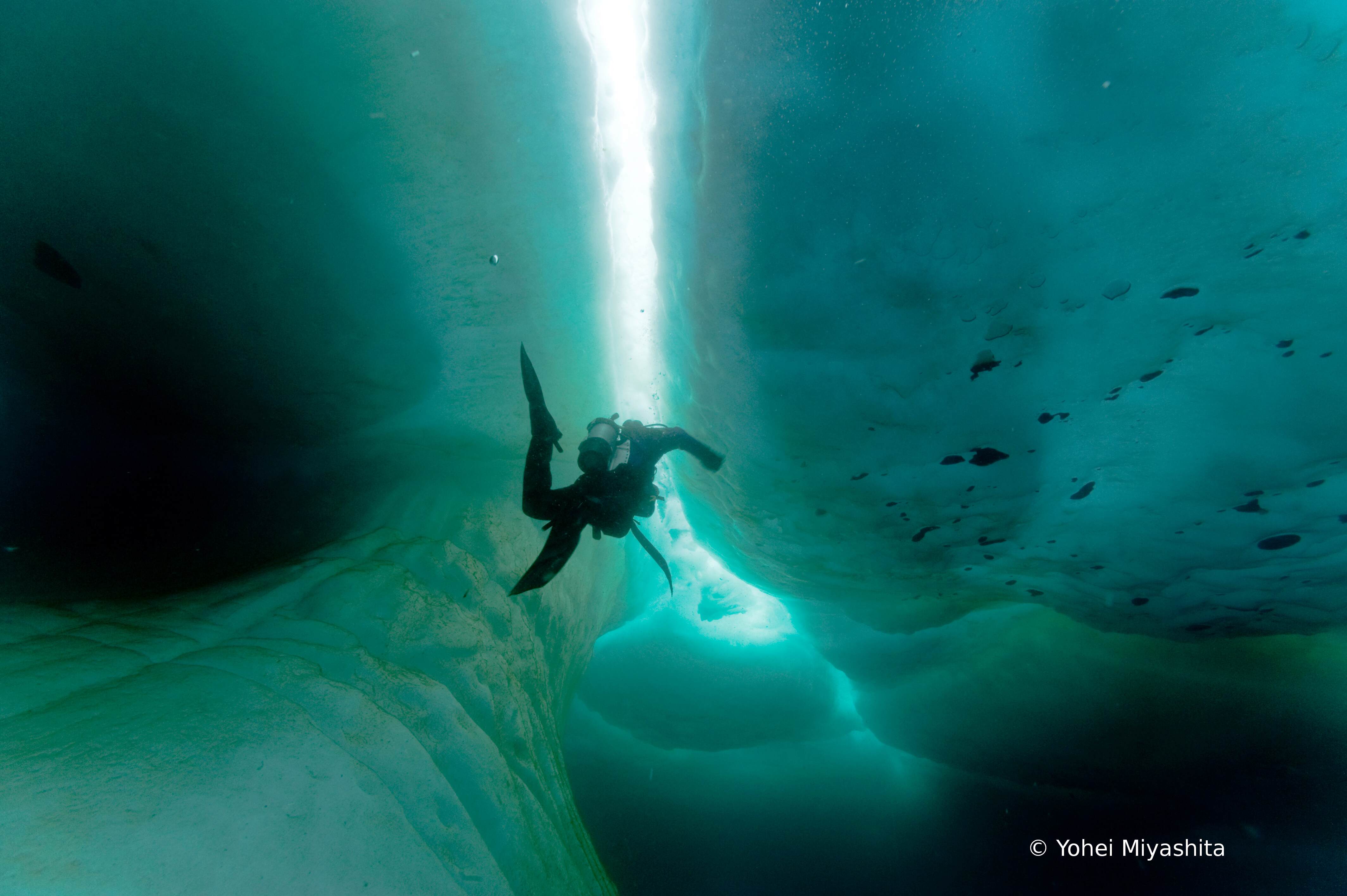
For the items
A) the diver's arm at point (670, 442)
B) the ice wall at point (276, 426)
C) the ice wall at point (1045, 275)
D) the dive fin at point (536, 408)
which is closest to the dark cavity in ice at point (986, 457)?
the ice wall at point (1045, 275)

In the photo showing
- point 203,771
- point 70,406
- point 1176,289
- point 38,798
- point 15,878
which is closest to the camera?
point 15,878

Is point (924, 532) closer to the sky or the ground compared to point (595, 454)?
closer to the sky

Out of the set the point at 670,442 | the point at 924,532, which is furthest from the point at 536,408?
the point at 924,532

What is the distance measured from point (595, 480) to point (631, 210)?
2.87 metres

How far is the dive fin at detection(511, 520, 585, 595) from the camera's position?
437 centimetres

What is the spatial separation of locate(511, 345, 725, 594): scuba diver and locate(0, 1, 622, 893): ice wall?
1.16 meters

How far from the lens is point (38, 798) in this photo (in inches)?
70.2

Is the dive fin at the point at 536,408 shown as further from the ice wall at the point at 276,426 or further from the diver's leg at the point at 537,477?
the ice wall at the point at 276,426

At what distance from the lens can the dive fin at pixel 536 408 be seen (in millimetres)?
3803

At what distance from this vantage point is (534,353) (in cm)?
536

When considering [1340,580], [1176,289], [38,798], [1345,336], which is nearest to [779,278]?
[1176,289]

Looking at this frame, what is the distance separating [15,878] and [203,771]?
653 mm

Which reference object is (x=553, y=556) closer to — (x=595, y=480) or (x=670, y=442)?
(x=595, y=480)

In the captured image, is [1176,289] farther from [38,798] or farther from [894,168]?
[38,798]
